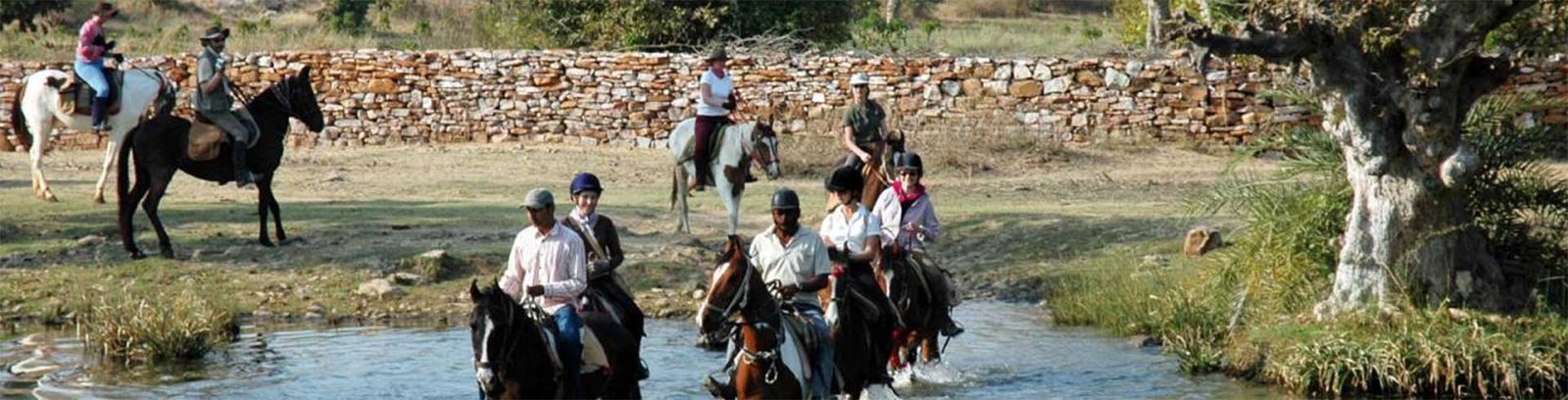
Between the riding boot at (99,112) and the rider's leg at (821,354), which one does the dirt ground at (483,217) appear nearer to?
the riding boot at (99,112)

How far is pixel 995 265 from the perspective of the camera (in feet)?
→ 72.2

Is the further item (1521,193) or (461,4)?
(461,4)

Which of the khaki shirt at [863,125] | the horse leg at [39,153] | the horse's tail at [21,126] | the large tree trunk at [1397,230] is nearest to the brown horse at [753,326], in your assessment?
the large tree trunk at [1397,230]

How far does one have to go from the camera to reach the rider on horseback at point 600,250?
12.5m

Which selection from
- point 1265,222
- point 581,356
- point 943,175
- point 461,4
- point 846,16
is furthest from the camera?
point 461,4

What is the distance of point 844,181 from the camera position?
1347cm

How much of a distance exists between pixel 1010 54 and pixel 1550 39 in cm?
1922

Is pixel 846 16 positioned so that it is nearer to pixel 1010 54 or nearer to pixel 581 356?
pixel 1010 54

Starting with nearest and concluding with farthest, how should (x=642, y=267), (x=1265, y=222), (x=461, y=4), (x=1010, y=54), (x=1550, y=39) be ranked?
(x=1550, y=39) < (x=1265, y=222) < (x=642, y=267) < (x=1010, y=54) < (x=461, y=4)

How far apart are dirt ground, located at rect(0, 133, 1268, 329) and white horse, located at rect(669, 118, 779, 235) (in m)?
0.47

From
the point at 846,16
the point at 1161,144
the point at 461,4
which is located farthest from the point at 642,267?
the point at 461,4

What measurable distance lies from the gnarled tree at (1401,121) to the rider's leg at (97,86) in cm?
1365

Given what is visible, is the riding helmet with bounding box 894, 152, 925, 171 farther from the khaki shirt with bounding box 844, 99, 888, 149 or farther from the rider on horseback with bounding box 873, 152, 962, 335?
the khaki shirt with bounding box 844, 99, 888, 149

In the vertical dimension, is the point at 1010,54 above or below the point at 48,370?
above
